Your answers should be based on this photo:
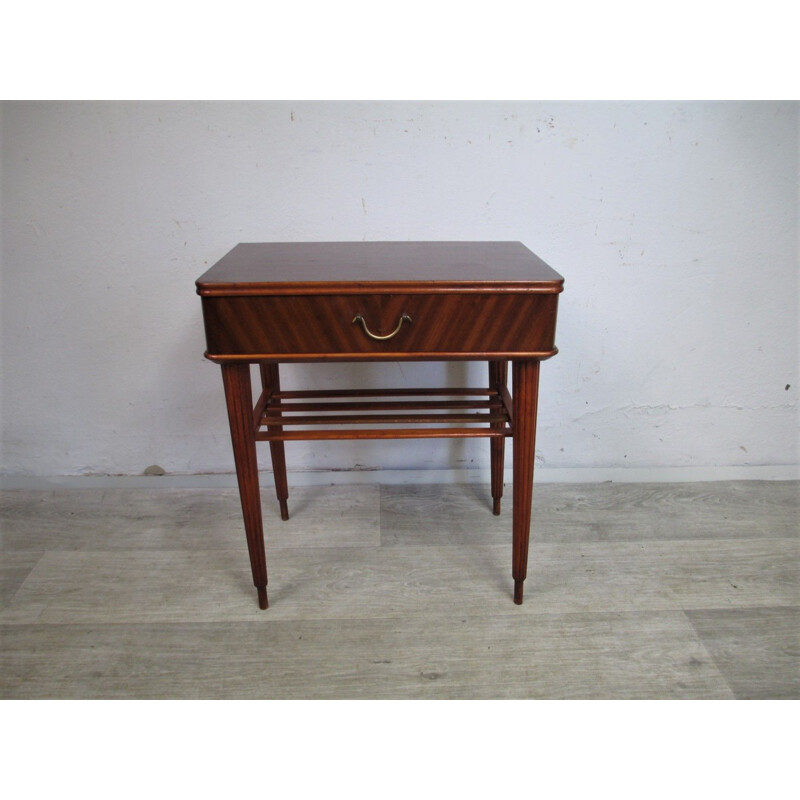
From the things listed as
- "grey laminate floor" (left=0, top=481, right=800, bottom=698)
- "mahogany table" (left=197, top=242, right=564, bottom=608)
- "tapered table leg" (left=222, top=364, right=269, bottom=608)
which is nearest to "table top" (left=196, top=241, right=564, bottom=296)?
"mahogany table" (left=197, top=242, right=564, bottom=608)

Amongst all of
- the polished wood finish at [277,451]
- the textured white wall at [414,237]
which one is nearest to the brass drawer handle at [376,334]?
the polished wood finish at [277,451]

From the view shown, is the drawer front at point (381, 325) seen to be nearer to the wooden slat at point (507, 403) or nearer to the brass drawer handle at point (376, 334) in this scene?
the brass drawer handle at point (376, 334)

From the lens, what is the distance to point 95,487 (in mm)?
2314

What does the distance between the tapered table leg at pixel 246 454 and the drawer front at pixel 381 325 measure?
9 cm

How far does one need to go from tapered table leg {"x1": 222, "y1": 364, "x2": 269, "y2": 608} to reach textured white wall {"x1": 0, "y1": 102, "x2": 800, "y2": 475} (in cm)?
61

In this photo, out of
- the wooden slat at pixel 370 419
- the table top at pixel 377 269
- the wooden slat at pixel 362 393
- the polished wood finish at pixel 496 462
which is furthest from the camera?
the polished wood finish at pixel 496 462

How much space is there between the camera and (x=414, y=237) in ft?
6.63

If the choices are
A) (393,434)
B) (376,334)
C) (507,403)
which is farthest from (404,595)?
(376,334)

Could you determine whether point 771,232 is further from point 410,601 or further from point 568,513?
point 410,601

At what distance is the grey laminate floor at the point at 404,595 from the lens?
58.9 inches

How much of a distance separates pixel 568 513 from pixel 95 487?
65.4 inches

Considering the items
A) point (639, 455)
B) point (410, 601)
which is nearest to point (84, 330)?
point (410, 601)

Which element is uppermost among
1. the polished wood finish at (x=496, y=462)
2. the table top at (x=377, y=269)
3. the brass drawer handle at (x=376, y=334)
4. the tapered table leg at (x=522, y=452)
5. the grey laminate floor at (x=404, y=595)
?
the table top at (x=377, y=269)

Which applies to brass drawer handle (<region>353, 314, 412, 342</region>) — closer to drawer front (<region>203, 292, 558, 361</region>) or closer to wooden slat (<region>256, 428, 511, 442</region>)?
drawer front (<region>203, 292, 558, 361</region>)
